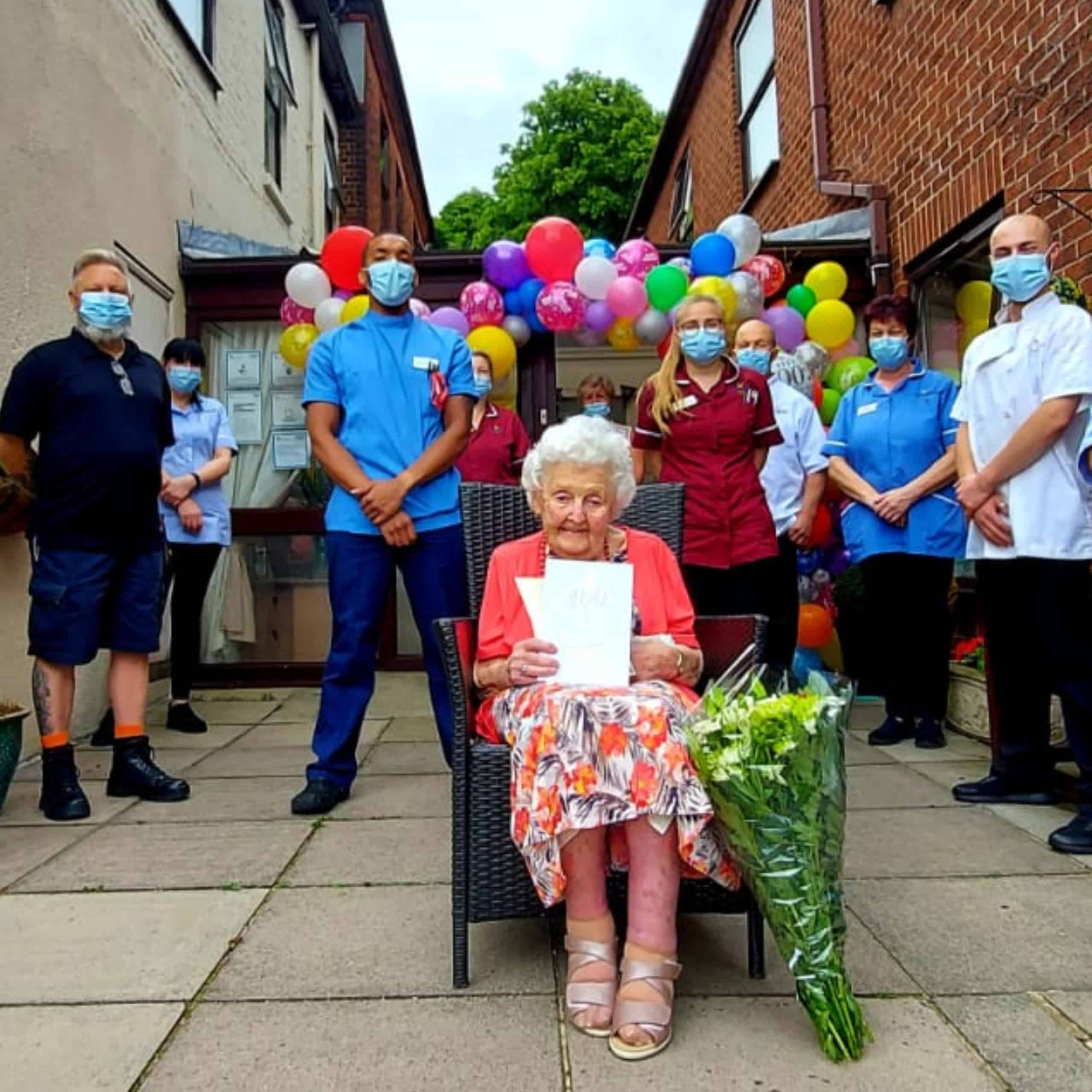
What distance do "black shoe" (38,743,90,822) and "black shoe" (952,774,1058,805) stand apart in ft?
9.26

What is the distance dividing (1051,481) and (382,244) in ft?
7.15

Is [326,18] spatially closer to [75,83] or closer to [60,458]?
[75,83]

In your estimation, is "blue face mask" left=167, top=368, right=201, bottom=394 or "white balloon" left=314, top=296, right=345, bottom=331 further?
"white balloon" left=314, top=296, right=345, bottom=331

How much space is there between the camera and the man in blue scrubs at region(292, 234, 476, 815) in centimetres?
313

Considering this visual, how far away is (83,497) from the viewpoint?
10.3 ft

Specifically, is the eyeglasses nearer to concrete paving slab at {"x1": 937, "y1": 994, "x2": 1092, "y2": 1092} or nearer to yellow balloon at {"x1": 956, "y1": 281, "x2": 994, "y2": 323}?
concrete paving slab at {"x1": 937, "y1": 994, "x2": 1092, "y2": 1092}

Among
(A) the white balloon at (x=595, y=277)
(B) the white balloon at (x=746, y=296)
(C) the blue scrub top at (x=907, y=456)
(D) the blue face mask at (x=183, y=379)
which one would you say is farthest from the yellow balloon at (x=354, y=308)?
(C) the blue scrub top at (x=907, y=456)

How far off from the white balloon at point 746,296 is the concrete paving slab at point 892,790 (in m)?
2.42

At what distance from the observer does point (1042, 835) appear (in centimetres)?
280

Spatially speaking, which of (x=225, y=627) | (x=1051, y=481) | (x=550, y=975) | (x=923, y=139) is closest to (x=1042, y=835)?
(x=1051, y=481)

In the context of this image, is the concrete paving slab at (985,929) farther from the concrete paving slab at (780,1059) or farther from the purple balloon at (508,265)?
the purple balloon at (508,265)

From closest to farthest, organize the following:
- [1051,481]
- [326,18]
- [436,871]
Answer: [436,871] < [1051,481] < [326,18]

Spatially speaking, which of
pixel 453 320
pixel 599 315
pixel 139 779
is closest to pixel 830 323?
pixel 599 315

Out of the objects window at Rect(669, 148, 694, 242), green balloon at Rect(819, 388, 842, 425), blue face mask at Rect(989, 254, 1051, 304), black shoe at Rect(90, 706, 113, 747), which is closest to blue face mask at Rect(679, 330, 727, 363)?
blue face mask at Rect(989, 254, 1051, 304)
